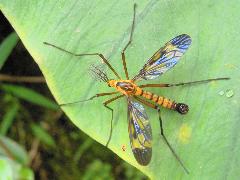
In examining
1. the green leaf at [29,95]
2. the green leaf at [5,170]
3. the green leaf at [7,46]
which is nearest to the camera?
the green leaf at [5,170]

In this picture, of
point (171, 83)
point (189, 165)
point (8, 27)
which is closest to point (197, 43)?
point (171, 83)

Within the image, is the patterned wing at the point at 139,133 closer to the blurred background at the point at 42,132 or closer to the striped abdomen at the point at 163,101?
the striped abdomen at the point at 163,101

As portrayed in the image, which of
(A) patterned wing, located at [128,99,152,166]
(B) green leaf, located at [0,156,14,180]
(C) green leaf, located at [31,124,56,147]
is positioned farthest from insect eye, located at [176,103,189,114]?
(C) green leaf, located at [31,124,56,147]

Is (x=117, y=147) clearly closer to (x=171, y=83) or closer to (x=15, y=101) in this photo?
(x=171, y=83)

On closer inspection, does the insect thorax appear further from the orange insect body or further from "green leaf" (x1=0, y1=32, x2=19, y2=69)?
"green leaf" (x1=0, y1=32, x2=19, y2=69)

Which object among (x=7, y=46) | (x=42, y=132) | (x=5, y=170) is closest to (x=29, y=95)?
(x=42, y=132)

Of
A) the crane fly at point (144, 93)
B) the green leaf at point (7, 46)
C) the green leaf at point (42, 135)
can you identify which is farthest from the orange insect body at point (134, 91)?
the green leaf at point (42, 135)
